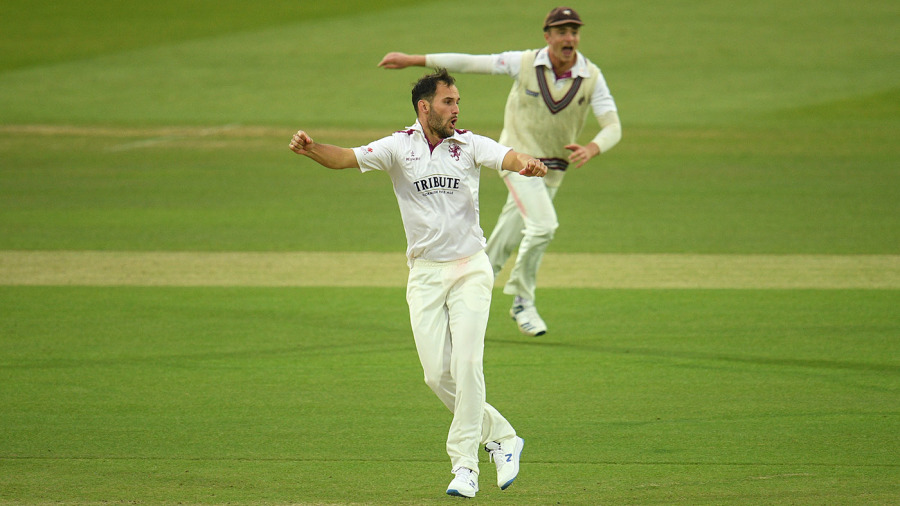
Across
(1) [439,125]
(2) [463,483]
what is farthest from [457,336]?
(1) [439,125]

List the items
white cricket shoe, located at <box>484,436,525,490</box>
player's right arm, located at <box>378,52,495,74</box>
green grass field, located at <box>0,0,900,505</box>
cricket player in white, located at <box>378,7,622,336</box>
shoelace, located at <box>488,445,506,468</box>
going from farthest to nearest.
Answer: cricket player in white, located at <box>378,7,622,336</box>
player's right arm, located at <box>378,52,495,74</box>
green grass field, located at <box>0,0,900,505</box>
shoelace, located at <box>488,445,506,468</box>
white cricket shoe, located at <box>484,436,525,490</box>

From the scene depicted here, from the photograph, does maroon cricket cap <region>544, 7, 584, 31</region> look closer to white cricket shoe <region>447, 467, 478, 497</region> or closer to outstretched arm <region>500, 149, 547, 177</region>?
outstretched arm <region>500, 149, 547, 177</region>

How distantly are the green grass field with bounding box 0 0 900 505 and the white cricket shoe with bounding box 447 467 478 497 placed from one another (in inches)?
6.0

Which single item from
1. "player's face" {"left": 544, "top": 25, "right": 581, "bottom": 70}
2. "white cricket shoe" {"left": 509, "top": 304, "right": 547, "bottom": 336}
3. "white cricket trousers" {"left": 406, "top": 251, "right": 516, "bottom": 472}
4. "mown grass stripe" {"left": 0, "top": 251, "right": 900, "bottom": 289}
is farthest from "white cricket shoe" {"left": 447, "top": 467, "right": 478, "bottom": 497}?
"mown grass stripe" {"left": 0, "top": 251, "right": 900, "bottom": 289}

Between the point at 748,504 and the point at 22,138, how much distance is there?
2024cm

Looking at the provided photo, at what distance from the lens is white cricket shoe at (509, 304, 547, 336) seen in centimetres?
941

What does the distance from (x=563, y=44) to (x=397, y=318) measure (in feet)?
8.83

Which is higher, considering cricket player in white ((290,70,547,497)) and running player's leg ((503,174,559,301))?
cricket player in white ((290,70,547,497))

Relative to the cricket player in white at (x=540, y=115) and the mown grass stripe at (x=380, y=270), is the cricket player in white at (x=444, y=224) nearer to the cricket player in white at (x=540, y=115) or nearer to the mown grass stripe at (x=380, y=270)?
the cricket player in white at (x=540, y=115)

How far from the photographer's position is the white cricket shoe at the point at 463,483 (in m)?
5.80

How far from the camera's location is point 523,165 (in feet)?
20.2

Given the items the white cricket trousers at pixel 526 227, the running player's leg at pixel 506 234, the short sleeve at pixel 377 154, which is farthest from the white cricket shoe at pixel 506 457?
the running player's leg at pixel 506 234

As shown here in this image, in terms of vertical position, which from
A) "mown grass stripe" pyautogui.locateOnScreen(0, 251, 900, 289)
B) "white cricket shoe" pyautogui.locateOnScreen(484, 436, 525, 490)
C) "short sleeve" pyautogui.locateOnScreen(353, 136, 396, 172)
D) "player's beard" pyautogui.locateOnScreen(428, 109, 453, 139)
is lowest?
"mown grass stripe" pyautogui.locateOnScreen(0, 251, 900, 289)

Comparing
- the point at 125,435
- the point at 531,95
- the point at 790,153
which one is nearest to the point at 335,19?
the point at 790,153
